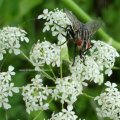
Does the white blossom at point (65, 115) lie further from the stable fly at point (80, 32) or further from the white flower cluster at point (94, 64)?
the stable fly at point (80, 32)

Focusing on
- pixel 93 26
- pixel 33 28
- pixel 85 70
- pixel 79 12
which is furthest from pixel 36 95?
pixel 33 28

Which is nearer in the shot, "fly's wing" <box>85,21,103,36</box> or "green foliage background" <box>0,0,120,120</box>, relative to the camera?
"fly's wing" <box>85,21,103,36</box>

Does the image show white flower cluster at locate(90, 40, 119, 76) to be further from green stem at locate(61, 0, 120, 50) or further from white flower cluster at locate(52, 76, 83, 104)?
green stem at locate(61, 0, 120, 50)

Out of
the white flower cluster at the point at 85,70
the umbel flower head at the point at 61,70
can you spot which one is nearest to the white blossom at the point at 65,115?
the umbel flower head at the point at 61,70

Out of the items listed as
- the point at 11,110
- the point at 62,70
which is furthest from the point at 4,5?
the point at 62,70

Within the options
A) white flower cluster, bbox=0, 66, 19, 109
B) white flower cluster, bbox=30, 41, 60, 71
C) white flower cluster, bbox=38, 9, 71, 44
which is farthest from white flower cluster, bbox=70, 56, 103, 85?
white flower cluster, bbox=0, 66, 19, 109

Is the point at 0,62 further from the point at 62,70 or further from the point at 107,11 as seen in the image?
the point at 107,11

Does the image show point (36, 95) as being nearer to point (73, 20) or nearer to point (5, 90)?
point (5, 90)

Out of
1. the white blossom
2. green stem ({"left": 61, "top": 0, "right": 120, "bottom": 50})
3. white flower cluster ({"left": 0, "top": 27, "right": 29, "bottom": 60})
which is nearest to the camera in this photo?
the white blossom
